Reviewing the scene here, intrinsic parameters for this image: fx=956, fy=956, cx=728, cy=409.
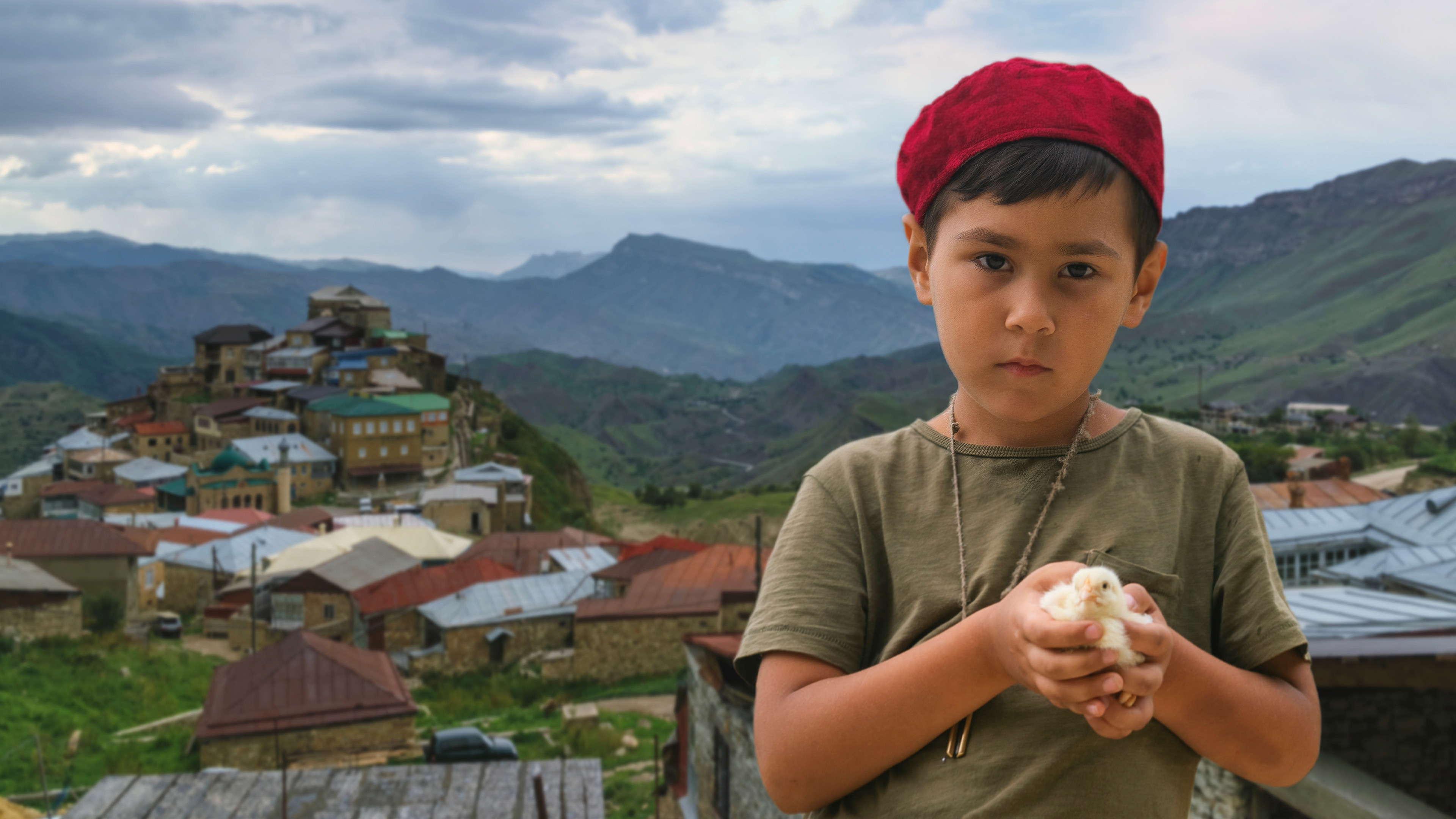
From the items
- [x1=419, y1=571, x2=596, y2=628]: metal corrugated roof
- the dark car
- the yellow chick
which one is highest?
the yellow chick

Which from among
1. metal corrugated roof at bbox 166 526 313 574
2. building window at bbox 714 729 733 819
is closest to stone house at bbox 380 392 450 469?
metal corrugated roof at bbox 166 526 313 574

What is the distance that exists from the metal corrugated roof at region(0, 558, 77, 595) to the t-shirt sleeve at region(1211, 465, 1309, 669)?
98.5 feet

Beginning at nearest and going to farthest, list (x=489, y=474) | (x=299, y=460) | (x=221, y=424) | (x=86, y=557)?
(x=86, y=557)
(x=489, y=474)
(x=299, y=460)
(x=221, y=424)

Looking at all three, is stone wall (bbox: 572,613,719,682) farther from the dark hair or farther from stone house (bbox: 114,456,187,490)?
stone house (bbox: 114,456,187,490)

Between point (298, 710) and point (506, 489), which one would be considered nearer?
point (298, 710)

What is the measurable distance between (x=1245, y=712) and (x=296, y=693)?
57.3 feet

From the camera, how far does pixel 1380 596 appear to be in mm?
8422

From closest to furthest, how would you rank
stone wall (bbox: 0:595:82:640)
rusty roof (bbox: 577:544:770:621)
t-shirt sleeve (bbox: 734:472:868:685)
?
t-shirt sleeve (bbox: 734:472:868:685)
rusty roof (bbox: 577:544:770:621)
stone wall (bbox: 0:595:82:640)

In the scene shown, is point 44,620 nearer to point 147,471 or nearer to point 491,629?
point 491,629

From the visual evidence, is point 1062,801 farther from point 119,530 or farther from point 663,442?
point 663,442

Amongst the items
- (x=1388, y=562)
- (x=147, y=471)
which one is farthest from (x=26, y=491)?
(x=1388, y=562)

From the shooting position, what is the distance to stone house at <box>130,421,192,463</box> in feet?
210

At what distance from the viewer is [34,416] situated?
118m

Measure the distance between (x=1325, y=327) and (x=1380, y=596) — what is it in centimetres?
17015
